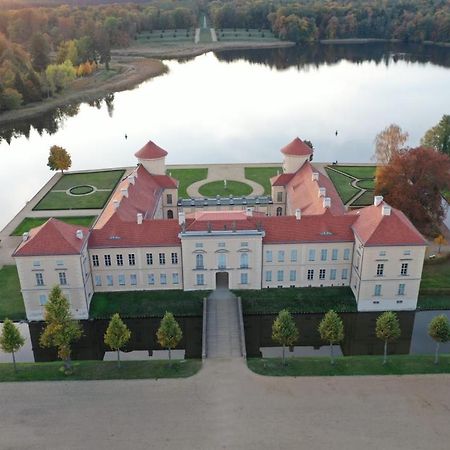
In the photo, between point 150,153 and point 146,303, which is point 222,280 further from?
point 150,153

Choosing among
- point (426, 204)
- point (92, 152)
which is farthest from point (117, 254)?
point (92, 152)

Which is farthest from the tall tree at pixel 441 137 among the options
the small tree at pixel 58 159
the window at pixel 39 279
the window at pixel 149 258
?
the window at pixel 39 279

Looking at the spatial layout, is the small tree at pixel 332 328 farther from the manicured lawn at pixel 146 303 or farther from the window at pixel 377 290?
the manicured lawn at pixel 146 303

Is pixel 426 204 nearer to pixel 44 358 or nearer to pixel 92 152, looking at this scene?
pixel 44 358

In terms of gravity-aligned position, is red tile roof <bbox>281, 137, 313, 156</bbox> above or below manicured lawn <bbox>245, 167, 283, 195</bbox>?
above

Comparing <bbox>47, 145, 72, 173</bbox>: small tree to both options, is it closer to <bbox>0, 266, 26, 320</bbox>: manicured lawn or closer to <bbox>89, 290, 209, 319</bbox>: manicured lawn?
<bbox>0, 266, 26, 320</bbox>: manicured lawn

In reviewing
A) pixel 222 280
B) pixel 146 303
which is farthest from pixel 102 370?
pixel 222 280

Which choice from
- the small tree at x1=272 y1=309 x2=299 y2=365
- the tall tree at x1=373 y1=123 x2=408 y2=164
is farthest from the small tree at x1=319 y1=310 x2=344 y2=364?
the tall tree at x1=373 y1=123 x2=408 y2=164
